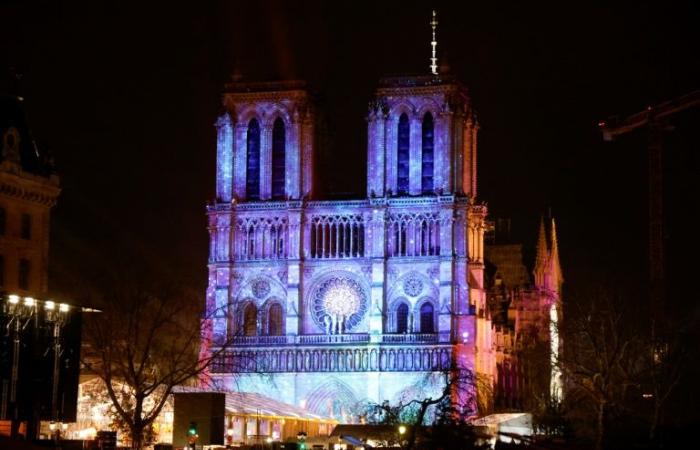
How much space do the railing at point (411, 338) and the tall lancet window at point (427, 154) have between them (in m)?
10.5

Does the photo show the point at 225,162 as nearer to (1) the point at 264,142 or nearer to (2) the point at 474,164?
(1) the point at 264,142

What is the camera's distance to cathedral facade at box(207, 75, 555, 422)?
442 feet

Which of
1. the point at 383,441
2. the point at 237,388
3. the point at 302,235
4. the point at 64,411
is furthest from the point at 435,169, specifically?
the point at 64,411

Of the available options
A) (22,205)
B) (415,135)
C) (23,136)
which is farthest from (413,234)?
(22,205)

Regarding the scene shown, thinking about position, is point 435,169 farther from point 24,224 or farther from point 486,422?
point 24,224

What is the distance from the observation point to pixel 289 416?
413 feet

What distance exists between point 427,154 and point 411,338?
526 inches

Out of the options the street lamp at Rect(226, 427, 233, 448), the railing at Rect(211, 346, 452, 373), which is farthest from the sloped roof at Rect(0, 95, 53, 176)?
the railing at Rect(211, 346, 452, 373)

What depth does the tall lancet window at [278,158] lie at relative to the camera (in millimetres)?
139375

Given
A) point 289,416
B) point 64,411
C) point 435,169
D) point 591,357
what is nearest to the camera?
point 64,411

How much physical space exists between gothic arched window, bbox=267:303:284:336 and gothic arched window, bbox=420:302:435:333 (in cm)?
1084

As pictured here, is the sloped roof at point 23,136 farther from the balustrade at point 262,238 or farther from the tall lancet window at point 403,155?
the tall lancet window at point 403,155

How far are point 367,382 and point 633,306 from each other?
2026 centimetres

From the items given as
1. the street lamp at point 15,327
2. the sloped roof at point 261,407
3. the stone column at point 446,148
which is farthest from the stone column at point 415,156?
the street lamp at point 15,327
